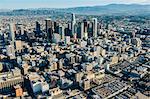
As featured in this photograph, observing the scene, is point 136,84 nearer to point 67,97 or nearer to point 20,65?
point 67,97

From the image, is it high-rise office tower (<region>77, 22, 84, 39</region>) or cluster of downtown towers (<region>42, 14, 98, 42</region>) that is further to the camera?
high-rise office tower (<region>77, 22, 84, 39</region>)

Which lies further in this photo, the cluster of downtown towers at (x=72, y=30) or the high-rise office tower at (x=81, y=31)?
the high-rise office tower at (x=81, y=31)

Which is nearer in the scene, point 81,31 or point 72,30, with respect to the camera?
point 81,31

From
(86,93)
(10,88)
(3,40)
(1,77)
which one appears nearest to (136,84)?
(86,93)

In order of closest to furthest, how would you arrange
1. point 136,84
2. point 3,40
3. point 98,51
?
point 136,84, point 98,51, point 3,40

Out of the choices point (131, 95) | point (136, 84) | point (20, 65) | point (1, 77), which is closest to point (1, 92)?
point (1, 77)

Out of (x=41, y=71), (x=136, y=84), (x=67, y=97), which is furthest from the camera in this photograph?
(x=41, y=71)

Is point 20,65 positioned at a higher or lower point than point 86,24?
lower

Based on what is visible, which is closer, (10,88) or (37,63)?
(10,88)

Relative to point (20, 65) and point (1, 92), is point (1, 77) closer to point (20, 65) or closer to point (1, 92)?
point (1, 92)
